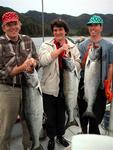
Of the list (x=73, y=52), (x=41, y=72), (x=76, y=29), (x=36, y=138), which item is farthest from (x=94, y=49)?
(x=76, y=29)

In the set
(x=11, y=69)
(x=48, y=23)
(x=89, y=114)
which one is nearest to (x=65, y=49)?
(x=11, y=69)

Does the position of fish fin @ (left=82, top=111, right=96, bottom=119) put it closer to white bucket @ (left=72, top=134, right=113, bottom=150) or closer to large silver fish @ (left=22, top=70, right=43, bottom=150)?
large silver fish @ (left=22, top=70, right=43, bottom=150)

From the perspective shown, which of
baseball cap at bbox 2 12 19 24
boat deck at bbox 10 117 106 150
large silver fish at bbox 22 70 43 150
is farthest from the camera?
boat deck at bbox 10 117 106 150

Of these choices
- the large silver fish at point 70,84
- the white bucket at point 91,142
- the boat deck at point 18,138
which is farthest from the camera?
the boat deck at point 18,138

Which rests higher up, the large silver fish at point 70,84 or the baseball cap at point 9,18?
the baseball cap at point 9,18

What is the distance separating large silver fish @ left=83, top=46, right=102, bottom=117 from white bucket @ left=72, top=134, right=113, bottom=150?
44.7 inches

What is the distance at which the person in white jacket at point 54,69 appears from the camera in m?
4.25

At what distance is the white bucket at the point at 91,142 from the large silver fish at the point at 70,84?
120 cm

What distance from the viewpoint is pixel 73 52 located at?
4.35 meters

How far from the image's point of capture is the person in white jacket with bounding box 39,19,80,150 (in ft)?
14.0

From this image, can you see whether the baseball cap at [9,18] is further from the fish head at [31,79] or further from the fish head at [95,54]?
the fish head at [95,54]

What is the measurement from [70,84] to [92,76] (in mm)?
283

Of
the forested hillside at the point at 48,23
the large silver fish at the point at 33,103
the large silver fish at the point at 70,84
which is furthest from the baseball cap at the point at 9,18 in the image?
the forested hillside at the point at 48,23

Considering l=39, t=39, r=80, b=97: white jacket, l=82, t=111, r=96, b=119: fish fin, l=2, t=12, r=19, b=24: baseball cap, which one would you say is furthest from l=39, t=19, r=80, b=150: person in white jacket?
l=2, t=12, r=19, b=24: baseball cap
